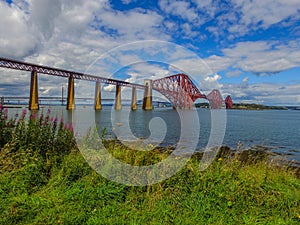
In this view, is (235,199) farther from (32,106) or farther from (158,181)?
(32,106)

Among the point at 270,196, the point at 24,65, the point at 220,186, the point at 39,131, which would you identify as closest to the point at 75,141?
the point at 39,131

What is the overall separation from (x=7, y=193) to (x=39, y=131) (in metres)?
2.12

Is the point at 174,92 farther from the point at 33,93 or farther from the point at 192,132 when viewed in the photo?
the point at 33,93

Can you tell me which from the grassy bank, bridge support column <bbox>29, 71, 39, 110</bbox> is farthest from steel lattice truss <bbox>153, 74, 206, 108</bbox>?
bridge support column <bbox>29, 71, 39, 110</bbox>

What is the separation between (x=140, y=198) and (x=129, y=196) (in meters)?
0.22

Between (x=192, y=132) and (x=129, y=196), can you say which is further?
(x=192, y=132)

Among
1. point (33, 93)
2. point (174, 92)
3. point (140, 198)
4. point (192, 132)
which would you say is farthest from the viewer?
point (33, 93)

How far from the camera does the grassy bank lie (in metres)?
3.74

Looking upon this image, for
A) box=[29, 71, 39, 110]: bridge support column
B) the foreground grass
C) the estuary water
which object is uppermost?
box=[29, 71, 39, 110]: bridge support column

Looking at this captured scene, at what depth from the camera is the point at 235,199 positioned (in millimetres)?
4285

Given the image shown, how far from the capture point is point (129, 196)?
4.34 m

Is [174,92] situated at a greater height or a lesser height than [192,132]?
greater

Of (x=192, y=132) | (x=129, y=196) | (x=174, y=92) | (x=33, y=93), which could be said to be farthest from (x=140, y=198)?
(x=33, y=93)

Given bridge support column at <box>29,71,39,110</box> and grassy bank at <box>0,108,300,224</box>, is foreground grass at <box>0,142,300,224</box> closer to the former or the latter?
grassy bank at <box>0,108,300,224</box>
